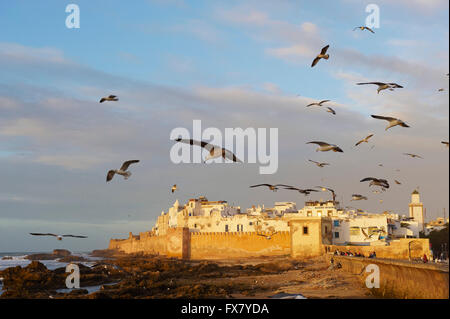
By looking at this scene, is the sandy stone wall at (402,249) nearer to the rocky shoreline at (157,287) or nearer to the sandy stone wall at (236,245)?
the rocky shoreline at (157,287)

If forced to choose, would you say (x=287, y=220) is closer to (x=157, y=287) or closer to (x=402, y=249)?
(x=402, y=249)

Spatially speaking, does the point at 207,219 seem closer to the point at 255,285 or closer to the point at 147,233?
the point at 147,233

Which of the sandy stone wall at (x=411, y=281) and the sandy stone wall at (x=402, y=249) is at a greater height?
the sandy stone wall at (x=411, y=281)

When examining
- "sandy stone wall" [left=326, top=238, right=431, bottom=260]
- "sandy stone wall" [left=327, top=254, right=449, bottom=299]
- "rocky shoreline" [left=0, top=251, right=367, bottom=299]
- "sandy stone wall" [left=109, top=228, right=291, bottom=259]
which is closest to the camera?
"sandy stone wall" [left=327, top=254, right=449, bottom=299]

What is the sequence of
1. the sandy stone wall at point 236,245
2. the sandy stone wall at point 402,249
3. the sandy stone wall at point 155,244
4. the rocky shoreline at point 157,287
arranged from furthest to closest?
the sandy stone wall at point 155,244 → the sandy stone wall at point 236,245 → the sandy stone wall at point 402,249 → the rocky shoreline at point 157,287

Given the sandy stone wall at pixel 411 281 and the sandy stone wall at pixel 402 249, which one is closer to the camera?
the sandy stone wall at pixel 411 281

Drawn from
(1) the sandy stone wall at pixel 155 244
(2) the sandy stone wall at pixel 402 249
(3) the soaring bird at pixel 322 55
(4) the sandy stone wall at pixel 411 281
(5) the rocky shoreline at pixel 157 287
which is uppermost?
(3) the soaring bird at pixel 322 55

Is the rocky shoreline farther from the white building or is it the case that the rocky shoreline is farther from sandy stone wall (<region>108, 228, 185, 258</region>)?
sandy stone wall (<region>108, 228, 185, 258</region>)

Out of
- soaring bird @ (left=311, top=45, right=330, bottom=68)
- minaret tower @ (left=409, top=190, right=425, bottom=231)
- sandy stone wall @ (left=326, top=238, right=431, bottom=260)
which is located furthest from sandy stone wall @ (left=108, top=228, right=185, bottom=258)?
soaring bird @ (left=311, top=45, right=330, bottom=68)

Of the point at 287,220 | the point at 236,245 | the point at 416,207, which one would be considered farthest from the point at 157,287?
the point at 416,207

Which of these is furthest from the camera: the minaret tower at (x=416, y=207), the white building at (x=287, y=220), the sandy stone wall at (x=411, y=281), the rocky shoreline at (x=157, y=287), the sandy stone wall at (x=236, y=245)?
the minaret tower at (x=416, y=207)

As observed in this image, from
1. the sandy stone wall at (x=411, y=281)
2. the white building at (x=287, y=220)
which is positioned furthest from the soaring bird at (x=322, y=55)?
the white building at (x=287, y=220)
